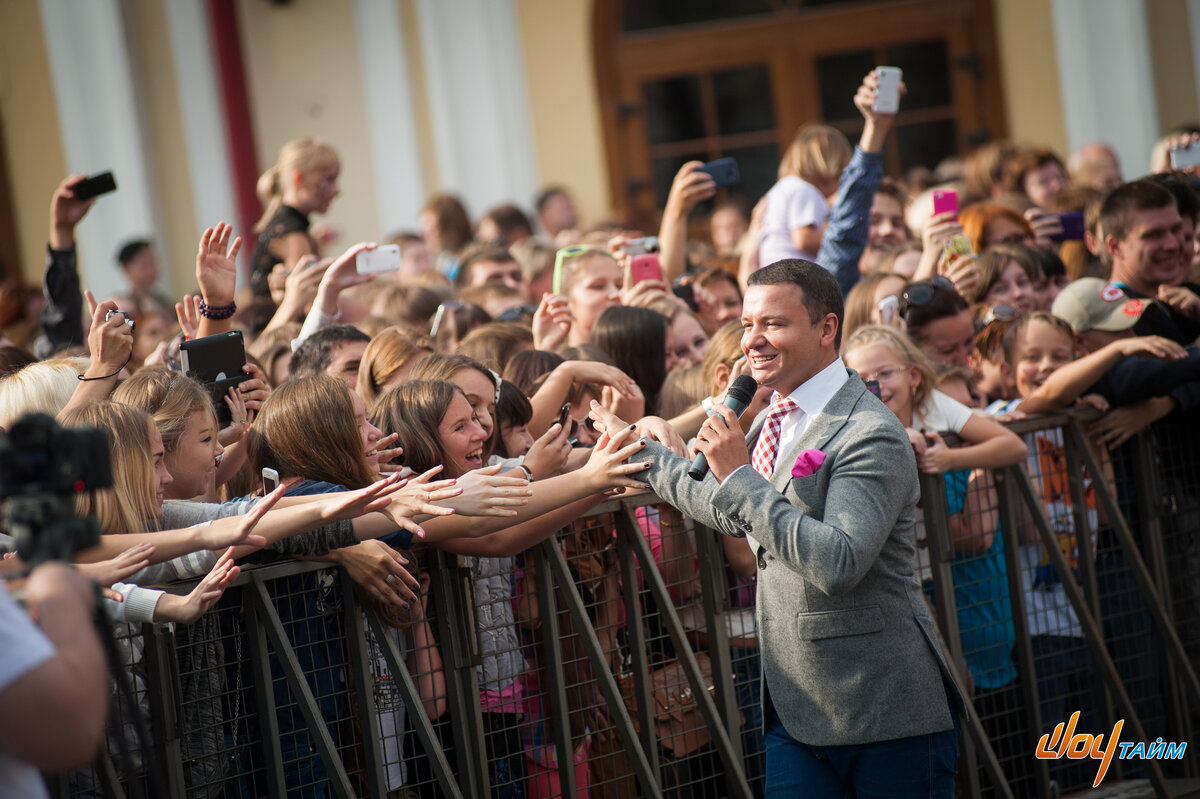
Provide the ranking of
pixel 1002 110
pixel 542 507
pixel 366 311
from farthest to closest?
1. pixel 1002 110
2. pixel 366 311
3. pixel 542 507

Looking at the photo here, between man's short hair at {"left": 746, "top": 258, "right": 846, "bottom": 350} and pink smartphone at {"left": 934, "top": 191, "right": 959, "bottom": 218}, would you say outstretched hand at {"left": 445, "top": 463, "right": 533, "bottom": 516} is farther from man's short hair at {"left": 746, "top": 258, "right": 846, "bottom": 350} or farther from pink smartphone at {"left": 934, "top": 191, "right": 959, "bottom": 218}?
pink smartphone at {"left": 934, "top": 191, "right": 959, "bottom": 218}

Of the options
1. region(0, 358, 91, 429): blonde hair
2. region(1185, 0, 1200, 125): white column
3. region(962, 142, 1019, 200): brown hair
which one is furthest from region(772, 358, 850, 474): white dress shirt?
region(1185, 0, 1200, 125): white column

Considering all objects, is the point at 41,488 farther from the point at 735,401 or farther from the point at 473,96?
the point at 473,96

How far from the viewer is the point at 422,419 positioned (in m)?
3.51

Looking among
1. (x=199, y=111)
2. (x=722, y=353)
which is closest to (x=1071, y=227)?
(x=722, y=353)

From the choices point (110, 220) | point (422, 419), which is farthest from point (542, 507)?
point (110, 220)

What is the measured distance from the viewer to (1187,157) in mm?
5828

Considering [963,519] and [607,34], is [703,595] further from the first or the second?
[607,34]

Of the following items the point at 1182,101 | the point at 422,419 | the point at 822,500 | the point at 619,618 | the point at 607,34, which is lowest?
the point at 619,618

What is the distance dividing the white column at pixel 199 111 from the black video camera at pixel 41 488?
793 cm

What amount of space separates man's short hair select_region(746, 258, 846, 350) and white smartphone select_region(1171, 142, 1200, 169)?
139 inches

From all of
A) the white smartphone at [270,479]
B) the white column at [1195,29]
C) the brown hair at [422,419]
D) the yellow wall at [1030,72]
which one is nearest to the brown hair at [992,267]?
the brown hair at [422,419]

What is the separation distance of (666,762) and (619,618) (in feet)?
1.51

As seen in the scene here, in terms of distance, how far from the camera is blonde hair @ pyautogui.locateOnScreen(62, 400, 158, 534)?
2.96 meters
